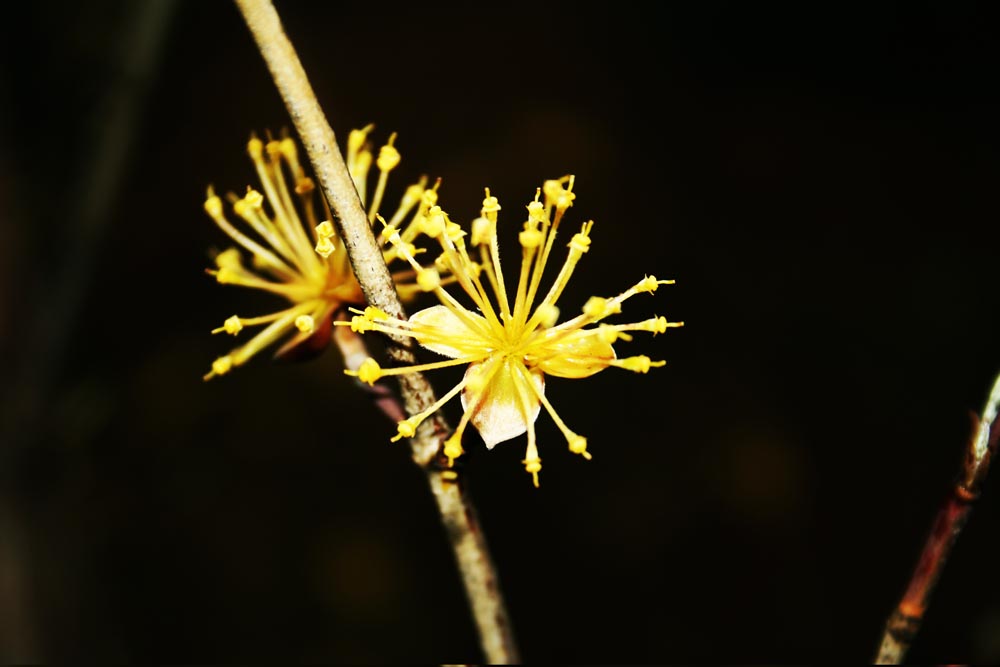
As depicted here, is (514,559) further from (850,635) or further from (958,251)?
(958,251)

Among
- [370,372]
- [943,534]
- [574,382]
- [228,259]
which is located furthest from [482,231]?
[574,382]

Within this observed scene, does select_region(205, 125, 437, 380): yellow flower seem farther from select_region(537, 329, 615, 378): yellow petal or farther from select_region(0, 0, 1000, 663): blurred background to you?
select_region(0, 0, 1000, 663): blurred background

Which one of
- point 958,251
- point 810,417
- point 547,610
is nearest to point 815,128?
point 958,251

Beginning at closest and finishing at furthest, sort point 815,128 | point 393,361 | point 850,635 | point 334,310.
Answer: point 393,361 → point 334,310 → point 850,635 → point 815,128

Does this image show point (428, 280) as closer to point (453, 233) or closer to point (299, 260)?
point (453, 233)

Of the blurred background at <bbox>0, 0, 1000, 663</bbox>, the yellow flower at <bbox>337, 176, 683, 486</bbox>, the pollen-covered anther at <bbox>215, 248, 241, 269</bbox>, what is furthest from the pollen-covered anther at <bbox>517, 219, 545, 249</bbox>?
the blurred background at <bbox>0, 0, 1000, 663</bbox>

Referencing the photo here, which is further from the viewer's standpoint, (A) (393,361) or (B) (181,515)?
(B) (181,515)

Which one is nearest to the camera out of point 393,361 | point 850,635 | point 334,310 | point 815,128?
point 393,361

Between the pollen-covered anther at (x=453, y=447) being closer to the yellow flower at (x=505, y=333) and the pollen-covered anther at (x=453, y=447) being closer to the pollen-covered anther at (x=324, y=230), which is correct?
the yellow flower at (x=505, y=333)
